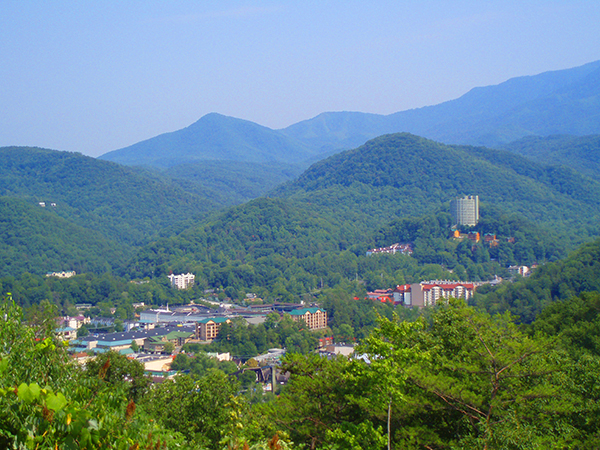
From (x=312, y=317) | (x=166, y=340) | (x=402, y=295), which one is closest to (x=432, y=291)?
(x=402, y=295)

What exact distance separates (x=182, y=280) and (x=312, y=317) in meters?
25.6

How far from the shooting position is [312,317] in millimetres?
53219

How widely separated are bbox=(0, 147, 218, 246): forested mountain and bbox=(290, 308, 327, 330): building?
219 ft

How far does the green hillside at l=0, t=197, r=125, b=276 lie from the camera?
266ft

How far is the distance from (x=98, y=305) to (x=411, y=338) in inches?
2132

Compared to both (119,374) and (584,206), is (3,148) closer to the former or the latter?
(584,206)

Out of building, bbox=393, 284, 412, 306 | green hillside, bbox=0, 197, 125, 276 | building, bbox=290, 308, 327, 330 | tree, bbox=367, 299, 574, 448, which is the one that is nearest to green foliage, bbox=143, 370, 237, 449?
tree, bbox=367, 299, 574, 448

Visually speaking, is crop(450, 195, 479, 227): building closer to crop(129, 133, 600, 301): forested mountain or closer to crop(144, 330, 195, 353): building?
crop(129, 133, 600, 301): forested mountain

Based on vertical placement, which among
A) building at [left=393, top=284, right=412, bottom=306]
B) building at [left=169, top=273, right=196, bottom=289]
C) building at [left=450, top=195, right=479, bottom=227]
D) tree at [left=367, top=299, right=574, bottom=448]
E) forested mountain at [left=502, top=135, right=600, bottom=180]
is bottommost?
building at [left=393, top=284, right=412, bottom=306]

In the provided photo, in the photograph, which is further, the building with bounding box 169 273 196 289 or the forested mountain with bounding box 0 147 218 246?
the forested mountain with bounding box 0 147 218 246

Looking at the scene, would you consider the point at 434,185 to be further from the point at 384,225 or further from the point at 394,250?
the point at 394,250

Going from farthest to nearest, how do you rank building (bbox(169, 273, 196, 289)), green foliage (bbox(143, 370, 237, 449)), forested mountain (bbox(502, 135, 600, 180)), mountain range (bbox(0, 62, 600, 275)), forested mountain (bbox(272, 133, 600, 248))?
forested mountain (bbox(502, 135, 600, 180)) → forested mountain (bbox(272, 133, 600, 248)) → mountain range (bbox(0, 62, 600, 275)) → building (bbox(169, 273, 196, 289)) → green foliage (bbox(143, 370, 237, 449))

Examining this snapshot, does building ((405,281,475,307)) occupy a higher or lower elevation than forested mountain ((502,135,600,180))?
lower

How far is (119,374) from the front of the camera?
1484 cm
